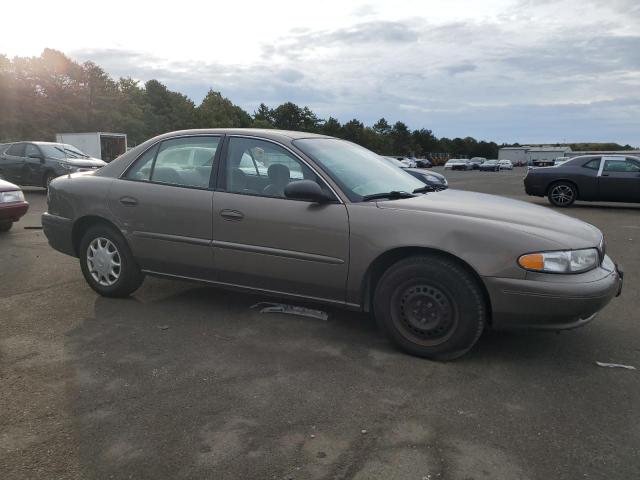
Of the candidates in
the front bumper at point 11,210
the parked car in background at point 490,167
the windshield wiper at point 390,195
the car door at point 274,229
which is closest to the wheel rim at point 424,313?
the car door at point 274,229

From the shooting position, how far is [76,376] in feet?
11.1

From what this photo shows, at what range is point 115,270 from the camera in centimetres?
495

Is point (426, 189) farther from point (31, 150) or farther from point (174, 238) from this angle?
point (31, 150)

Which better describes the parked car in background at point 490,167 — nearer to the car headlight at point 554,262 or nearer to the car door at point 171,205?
the car door at point 171,205

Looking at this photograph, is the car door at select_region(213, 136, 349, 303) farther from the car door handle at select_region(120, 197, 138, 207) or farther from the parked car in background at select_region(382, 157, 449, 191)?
the parked car in background at select_region(382, 157, 449, 191)

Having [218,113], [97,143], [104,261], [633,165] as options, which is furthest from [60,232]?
[218,113]

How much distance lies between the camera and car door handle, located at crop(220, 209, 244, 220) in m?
4.21

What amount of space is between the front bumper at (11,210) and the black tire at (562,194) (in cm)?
1191

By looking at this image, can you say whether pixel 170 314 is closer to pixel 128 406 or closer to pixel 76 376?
pixel 76 376

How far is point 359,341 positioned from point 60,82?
222ft

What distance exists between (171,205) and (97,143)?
23989 millimetres

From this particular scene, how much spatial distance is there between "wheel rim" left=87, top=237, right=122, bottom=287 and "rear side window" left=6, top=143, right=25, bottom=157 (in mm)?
12680

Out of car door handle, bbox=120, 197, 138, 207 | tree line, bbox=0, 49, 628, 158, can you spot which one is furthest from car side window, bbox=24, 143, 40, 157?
tree line, bbox=0, 49, 628, 158

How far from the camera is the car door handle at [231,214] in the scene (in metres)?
4.21
